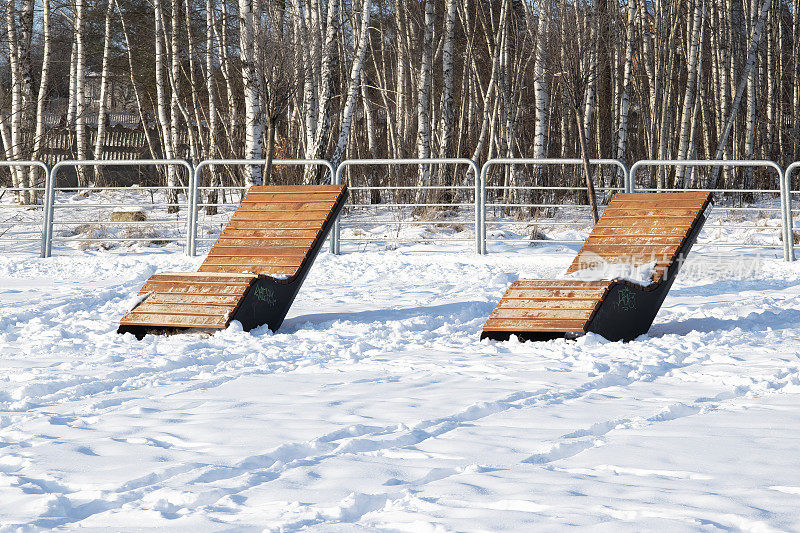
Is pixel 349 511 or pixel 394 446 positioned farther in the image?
pixel 394 446

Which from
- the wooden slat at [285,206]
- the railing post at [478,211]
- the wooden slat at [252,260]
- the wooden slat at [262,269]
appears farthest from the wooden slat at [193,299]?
the railing post at [478,211]

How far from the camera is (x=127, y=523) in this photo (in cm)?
254

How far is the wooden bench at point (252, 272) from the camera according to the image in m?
6.26

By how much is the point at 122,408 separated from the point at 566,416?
1883 mm

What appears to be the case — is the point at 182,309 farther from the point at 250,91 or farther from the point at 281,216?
the point at 250,91

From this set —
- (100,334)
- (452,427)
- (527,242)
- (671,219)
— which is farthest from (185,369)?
(527,242)

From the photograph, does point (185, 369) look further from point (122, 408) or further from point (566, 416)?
point (566, 416)

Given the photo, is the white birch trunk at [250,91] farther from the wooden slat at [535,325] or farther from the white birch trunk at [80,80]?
the wooden slat at [535,325]

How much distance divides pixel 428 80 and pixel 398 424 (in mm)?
12675

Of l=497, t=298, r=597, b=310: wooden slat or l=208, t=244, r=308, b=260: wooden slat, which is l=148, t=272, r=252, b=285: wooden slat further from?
l=497, t=298, r=597, b=310: wooden slat

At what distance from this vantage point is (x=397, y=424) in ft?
12.2

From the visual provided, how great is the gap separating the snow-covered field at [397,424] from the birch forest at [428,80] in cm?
494

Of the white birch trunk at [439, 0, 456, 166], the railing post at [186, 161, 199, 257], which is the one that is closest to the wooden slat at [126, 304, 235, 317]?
the railing post at [186, 161, 199, 257]

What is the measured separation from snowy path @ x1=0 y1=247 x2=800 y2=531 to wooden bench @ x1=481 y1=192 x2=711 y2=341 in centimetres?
19
